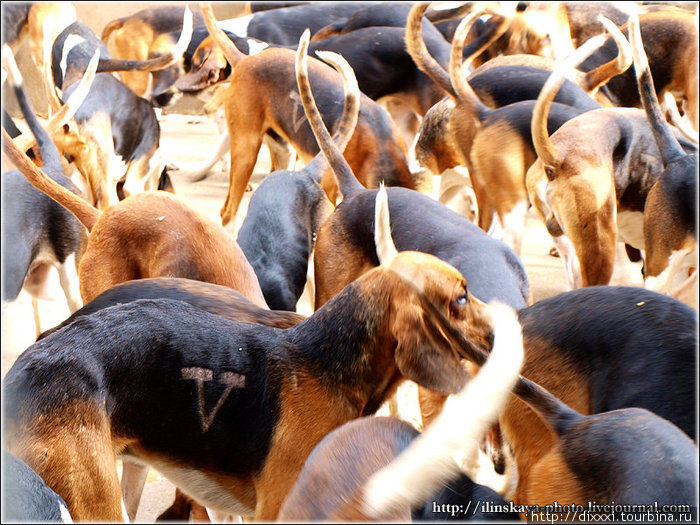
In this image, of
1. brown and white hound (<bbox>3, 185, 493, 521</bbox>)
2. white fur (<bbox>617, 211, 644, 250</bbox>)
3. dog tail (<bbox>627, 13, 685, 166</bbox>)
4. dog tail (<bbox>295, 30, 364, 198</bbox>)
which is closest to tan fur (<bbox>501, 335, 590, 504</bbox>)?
brown and white hound (<bbox>3, 185, 493, 521</bbox>)

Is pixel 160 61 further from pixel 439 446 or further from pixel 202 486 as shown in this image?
pixel 439 446

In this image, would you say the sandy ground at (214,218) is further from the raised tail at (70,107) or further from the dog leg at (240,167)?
the raised tail at (70,107)

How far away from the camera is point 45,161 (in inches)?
147

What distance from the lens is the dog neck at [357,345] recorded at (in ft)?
7.19

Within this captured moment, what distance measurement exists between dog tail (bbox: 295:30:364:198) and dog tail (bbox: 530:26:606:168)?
0.71 metres

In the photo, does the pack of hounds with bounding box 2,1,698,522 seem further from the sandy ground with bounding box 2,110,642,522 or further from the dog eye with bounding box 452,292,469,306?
the sandy ground with bounding box 2,110,642,522

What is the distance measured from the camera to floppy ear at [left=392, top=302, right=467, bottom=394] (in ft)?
6.93

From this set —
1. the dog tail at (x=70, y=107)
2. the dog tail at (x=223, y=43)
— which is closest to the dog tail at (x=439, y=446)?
the dog tail at (x=70, y=107)

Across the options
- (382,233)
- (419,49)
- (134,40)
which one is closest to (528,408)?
(382,233)

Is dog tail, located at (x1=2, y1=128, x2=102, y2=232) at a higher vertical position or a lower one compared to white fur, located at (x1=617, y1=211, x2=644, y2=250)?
higher

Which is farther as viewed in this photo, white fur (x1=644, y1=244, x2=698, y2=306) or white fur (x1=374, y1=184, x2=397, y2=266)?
white fur (x1=644, y1=244, x2=698, y2=306)

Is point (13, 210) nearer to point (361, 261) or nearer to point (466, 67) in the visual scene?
point (361, 261)

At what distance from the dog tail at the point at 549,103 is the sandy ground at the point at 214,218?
112cm

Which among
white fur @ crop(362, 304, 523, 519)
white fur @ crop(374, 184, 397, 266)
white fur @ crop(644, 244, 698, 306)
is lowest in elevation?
white fur @ crop(644, 244, 698, 306)
